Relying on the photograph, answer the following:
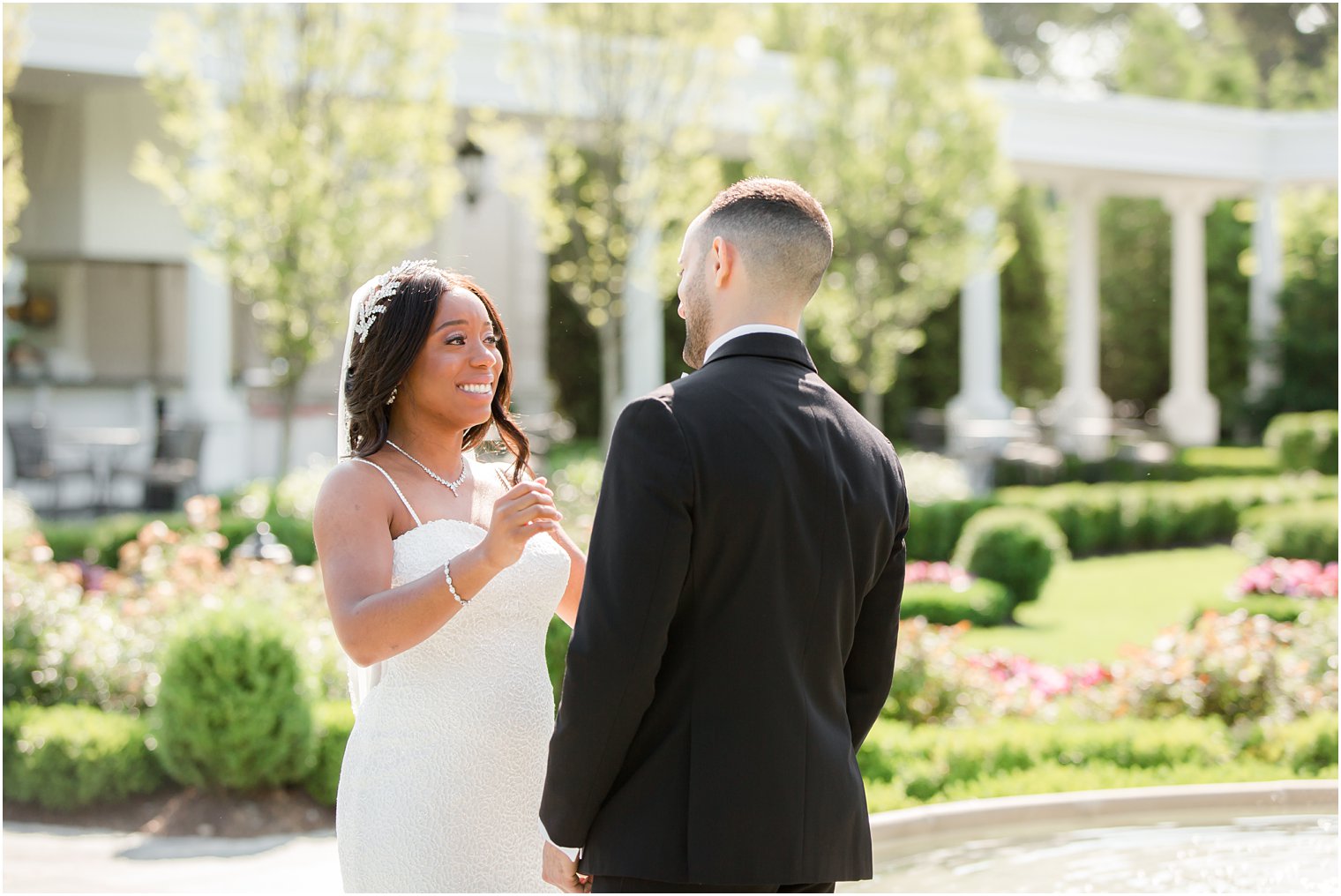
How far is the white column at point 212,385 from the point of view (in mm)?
15961

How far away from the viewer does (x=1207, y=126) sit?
24359mm

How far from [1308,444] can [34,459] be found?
616 inches

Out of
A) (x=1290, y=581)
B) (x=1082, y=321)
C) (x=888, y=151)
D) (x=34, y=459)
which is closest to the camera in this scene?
(x=1290, y=581)

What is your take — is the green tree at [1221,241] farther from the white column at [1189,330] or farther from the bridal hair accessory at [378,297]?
the bridal hair accessory at [378,297]

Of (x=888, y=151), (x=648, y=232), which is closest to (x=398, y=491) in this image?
(x=648, y=232)

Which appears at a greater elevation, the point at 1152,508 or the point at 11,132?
the point at 11,132

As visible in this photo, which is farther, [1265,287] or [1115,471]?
[1265,287]

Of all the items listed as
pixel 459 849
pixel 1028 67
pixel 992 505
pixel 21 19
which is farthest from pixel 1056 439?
pixel 1028 67

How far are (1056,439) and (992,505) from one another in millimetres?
8044

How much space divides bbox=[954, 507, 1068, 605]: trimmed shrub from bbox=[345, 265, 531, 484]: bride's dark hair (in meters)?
9.37

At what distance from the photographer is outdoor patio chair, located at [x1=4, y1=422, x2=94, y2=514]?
13703mm

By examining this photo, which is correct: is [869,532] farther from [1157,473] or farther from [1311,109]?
[1311,109]

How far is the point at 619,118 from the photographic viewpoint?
15016 mm

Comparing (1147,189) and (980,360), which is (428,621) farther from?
(1147,189)
